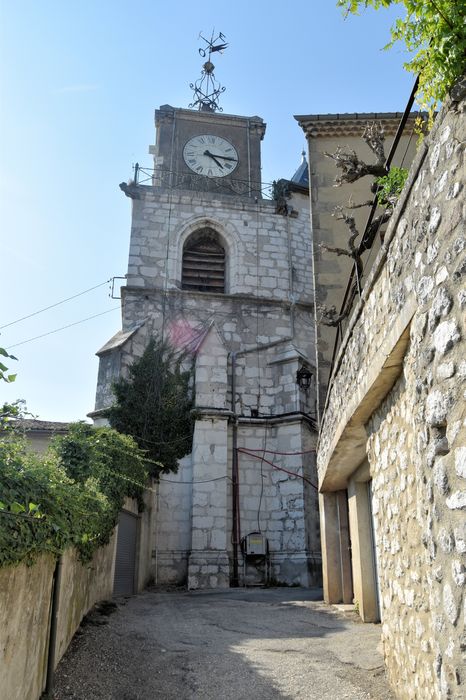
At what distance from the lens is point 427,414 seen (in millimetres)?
2934

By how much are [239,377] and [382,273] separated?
11.8m

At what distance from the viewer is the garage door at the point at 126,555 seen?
10703 millimetres

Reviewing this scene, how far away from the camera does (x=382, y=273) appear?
4.16 metres

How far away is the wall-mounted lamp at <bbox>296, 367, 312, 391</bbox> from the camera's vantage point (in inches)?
608

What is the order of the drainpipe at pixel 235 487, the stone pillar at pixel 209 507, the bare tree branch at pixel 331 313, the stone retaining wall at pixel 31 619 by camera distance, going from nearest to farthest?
the stone retaining wall at pixel 31 619
the bare tree branch at pixel 331 313
the stone pillar at pixel 209 507
the drainpipe at pixel 235 487

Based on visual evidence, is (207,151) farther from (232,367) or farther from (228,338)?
(232,367)

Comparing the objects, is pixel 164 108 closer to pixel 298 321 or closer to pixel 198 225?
pixel 198 225

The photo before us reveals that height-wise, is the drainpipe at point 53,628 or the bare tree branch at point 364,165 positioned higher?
the bare tree branch at point 364,165

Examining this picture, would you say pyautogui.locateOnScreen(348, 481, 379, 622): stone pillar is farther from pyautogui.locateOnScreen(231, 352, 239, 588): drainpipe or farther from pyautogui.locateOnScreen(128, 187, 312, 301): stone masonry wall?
pyautogui.locateOnScreen(128, 187, 312, 301): stone masonry wall

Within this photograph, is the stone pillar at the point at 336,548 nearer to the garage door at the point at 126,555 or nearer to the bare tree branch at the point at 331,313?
the bare tree branch at the point at 331,313

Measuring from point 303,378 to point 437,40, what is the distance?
42.4 ft

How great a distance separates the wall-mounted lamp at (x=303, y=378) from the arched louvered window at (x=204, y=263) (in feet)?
12.4

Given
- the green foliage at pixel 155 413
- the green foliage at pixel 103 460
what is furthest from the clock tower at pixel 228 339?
the green foliage at pixel 103 460

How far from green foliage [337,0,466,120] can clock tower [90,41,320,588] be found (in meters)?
11.4
